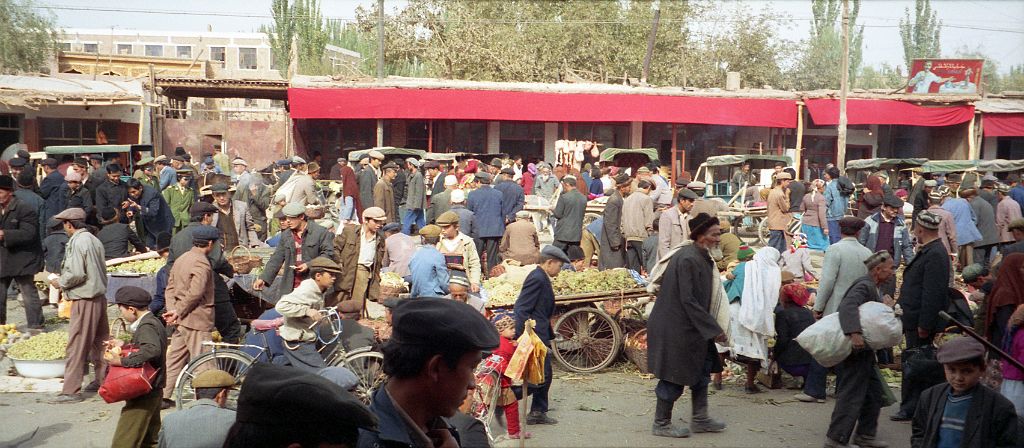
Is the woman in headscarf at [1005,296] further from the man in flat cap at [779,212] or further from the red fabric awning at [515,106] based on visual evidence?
the red fabric awning at [515,106]

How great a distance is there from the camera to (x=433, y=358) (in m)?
2.56

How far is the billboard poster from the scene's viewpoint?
31562mm

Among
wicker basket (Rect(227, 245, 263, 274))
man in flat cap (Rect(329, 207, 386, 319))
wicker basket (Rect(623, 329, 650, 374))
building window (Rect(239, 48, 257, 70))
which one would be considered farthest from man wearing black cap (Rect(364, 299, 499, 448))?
building window (Rect(239, 48, 257, 70))

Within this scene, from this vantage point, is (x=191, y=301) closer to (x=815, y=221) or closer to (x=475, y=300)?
(x=475, y=300)

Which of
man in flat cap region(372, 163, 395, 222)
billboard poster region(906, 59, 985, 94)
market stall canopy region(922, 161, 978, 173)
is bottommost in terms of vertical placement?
man in flat cap region(372, 163, 395, 222)

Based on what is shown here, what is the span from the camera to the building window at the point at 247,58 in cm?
5728

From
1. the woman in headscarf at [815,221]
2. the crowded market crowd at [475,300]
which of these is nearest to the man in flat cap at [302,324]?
the crowded market crowd at [475,300]

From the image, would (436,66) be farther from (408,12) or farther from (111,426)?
(111,426)

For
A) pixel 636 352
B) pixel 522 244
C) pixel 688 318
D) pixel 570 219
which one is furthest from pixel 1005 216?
pixel 688 318

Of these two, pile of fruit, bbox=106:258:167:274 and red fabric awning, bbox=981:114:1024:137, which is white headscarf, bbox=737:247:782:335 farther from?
red fabric awning, bbox=981:114:1024:137

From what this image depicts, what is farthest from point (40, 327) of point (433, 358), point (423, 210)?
point (433, 358)

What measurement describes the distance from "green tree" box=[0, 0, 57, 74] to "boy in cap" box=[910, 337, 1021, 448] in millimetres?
38061

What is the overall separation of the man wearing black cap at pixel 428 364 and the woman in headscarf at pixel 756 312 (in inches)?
276

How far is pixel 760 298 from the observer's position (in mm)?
9148
